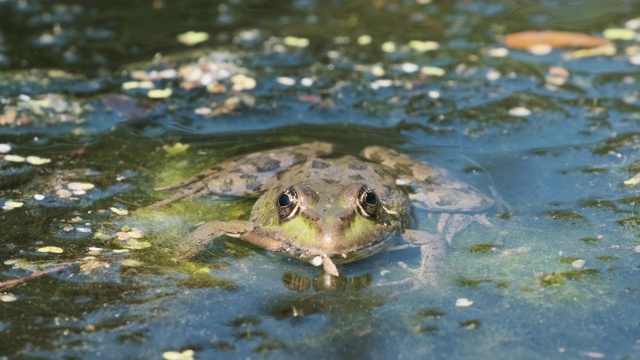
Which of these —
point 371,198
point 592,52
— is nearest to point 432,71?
point 592,52

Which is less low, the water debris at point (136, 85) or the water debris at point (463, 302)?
the water debris at point (136, 85)

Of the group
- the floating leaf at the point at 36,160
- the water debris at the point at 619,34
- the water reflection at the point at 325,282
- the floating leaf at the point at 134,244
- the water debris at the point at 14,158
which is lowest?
the water reflection at the point at 325,282

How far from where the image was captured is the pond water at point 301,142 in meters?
3.63

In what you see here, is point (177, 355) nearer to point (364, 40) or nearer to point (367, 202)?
point (367, 202)

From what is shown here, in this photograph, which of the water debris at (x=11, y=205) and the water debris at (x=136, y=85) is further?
the water debris at (x=136, y=85)

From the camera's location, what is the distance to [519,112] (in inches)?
245

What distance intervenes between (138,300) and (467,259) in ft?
5.66

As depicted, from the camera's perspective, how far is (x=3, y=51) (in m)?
7.25

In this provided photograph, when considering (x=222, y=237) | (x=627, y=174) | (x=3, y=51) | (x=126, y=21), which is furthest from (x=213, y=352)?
(x=126, y=21)

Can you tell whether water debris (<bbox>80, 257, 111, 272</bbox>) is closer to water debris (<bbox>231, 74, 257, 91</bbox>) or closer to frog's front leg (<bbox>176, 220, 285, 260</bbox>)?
frog's front leg (<bbox>176, 220, 285, 260</bbox>)

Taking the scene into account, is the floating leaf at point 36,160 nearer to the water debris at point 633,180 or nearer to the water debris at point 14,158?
the water debris at point 14,158

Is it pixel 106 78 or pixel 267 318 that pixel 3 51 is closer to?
pixel 106 78

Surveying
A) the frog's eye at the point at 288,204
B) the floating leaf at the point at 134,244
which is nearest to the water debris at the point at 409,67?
the frog's eye at the point at 288,204

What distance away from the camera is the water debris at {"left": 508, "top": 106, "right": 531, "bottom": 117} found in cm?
620
